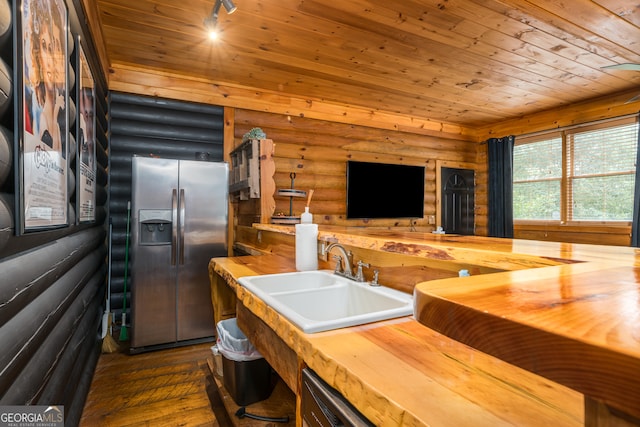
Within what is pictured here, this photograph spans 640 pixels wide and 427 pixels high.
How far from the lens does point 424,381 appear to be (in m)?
0.72

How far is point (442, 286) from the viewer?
0.43 meters

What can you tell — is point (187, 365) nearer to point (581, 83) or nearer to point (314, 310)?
point (314, 310)

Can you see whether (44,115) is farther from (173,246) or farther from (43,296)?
(173,246)

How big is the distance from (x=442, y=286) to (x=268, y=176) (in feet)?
8.87

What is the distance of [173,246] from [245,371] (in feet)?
5.31

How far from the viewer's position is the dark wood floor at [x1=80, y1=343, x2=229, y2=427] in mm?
2049

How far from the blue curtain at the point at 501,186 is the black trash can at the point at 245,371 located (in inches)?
183

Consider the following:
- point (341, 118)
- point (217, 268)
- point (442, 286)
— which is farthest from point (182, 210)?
point (442, 286)

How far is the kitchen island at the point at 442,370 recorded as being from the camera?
586mm

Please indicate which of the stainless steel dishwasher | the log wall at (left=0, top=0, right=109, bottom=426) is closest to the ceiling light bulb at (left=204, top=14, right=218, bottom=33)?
the log wall at (left=0, top=0, right=109, bottom=426)

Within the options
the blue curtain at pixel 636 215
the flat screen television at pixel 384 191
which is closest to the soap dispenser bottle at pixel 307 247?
the flat screen television at pixel 384 191

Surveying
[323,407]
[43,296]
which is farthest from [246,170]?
[323,407]

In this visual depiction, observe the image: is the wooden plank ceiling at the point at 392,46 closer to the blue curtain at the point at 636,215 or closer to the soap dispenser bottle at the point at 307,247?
the blue curtain at the point at 636,215

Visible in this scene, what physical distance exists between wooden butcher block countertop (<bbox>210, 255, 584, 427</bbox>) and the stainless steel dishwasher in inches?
1.2
